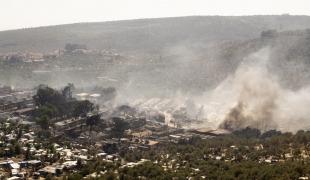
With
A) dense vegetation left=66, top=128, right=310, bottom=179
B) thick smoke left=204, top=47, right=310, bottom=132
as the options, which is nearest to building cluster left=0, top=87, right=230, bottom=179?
dense vegetation left=66, top=128, right=310, bottom=179

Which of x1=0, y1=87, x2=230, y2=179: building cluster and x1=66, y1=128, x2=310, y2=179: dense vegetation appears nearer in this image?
x1=66, y1=128, x2=310, y2=179: dense vegetation

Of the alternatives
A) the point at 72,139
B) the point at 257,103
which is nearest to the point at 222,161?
the point at 72,139

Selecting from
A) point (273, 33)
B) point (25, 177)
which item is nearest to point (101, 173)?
point (25, 177)

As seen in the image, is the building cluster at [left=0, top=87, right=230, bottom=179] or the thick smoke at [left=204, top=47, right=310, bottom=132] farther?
the thick smoke at [left=204, top=47, right=310, bottom=132]

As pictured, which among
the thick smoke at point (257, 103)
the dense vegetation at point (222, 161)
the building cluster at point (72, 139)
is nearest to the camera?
the dense vegetation at point (222, 161)

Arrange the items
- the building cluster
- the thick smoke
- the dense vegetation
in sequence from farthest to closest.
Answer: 1. the thick smoke
2. the building cluster
3. the dense vegetation

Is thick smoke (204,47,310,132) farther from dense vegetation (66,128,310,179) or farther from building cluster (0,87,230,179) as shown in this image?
dense vegetation (66,128,310,179)

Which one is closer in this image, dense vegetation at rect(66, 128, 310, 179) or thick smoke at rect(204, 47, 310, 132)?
dense vegetation at rect(66, 128, 310, 179)

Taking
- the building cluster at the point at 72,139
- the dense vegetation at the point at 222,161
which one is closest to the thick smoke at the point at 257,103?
the building cluster at the point at 72,139

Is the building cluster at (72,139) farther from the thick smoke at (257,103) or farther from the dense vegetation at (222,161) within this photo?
the thick smoke at (257,103)

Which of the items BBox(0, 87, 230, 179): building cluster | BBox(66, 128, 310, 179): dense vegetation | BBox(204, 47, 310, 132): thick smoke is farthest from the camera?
BBox(204, 47, 310, 132): thick smoke

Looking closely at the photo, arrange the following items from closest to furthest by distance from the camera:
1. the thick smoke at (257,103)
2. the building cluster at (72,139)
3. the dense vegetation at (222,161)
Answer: the dense vegetation at (222,161) < the building cluster at (72,139) < the thick smoke at (257,103)
